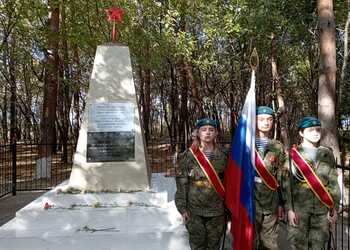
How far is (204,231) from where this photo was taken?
415 centimetres

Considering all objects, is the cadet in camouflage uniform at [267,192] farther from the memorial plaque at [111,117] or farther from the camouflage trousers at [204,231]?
the memorial plaque at [111,117]

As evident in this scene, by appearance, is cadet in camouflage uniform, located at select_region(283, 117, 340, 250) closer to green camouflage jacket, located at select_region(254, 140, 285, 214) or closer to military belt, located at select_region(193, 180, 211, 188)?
green camouflage jacket, located at select_region(254, 140, 285, 214)

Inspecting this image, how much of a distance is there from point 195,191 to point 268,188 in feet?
2.38

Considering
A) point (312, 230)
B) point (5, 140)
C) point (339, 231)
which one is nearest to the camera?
point (312, 230)

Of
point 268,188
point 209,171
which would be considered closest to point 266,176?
point 268,188

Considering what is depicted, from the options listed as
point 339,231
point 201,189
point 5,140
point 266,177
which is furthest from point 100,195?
point 5,140

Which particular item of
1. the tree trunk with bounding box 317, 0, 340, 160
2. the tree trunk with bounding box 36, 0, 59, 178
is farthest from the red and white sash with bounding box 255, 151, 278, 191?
the tree trunk with bounding box 36, 0, 59, 178

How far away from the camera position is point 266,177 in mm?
4035

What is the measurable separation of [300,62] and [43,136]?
11.8 meters

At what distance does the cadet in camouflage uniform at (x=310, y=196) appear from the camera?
388 centimetres

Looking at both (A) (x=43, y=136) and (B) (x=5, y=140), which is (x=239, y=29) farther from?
(B) (x=5, y=140)

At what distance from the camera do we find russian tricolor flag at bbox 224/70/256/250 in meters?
3.99

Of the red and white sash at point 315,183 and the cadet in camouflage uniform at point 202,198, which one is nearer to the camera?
the red and white sash at point 315,183

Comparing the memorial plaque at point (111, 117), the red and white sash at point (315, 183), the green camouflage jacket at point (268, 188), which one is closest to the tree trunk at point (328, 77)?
the memorial plaque at point (111, 117)
